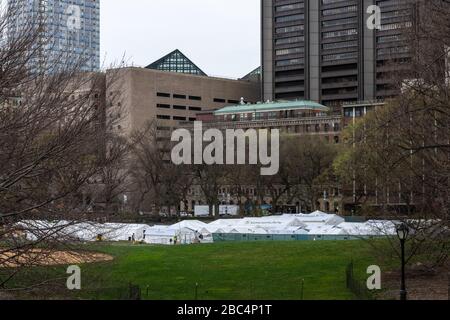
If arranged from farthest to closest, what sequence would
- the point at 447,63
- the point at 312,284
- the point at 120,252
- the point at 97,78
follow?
the point at 120,252
the point at 312,284
the point at 447,63
the point at 97,78

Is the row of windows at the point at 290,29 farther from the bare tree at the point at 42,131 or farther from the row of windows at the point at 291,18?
the bare tree at the point at 42,131

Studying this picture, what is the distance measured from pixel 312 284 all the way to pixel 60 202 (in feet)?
34.6

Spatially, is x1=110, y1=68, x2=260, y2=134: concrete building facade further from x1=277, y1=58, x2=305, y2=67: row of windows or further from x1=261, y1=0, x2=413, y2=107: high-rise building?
x1=277, y1=58, x2=305, y2=67: row of windows

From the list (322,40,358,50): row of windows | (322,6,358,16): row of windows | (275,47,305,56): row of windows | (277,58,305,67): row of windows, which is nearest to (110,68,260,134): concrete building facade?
(277,58,305,67): row of windows

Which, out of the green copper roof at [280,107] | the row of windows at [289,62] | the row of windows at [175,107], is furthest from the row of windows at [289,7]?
the green copper roof at [280,107]

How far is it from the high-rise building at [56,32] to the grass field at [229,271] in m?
6.06

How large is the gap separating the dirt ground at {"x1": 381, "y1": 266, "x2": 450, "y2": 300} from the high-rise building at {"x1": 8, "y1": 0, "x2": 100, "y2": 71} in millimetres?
10685

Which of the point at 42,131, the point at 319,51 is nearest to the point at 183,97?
the point at 319,51

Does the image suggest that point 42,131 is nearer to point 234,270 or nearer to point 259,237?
point 234,270

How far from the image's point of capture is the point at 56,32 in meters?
19.3

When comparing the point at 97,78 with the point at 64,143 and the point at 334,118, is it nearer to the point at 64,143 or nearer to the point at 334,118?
the point at 64,143

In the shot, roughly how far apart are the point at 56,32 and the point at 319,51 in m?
135

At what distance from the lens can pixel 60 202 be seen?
18.9 metres
